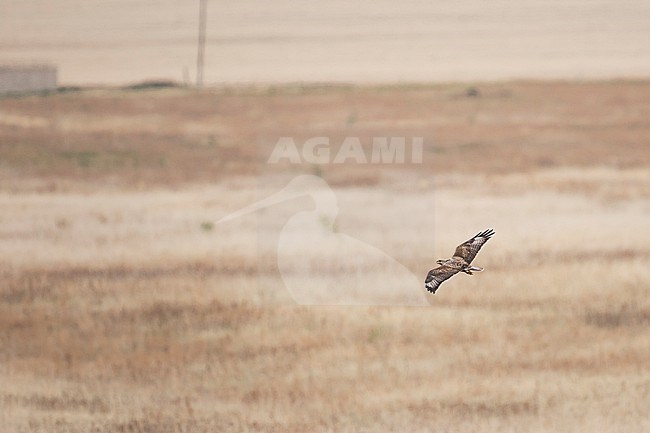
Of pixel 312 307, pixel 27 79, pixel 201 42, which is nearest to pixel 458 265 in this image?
pixel 312 307

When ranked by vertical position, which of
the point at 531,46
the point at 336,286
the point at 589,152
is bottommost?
the point at 336,286

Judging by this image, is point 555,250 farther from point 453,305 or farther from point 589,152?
point 589,152

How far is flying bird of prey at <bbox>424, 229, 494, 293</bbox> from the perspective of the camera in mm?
Result: 5734

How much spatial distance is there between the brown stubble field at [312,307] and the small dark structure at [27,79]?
2089 centimetres

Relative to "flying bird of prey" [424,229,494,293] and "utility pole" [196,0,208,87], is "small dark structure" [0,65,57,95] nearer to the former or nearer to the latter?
"utility pole" [196,0,208,87]

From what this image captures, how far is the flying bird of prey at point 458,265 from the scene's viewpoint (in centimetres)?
573

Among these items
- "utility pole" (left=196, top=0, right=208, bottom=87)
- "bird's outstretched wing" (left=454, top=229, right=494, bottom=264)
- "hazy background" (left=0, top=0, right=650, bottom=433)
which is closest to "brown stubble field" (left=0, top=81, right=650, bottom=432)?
"hazy background" (left=0, top=0, right=650, bottom=433)

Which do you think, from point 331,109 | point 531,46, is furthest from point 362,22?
point 331,109

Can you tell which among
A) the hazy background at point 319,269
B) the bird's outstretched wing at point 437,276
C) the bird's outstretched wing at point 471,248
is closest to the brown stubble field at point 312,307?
the hazy background at point 319,269

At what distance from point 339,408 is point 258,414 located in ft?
2.54

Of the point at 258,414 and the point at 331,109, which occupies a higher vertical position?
the point at 331,109

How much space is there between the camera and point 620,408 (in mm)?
13242

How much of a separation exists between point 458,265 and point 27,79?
58.1m

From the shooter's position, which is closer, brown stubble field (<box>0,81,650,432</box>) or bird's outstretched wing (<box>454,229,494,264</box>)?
bird's outstretched wing (<box>454,229,494,264</box>)
